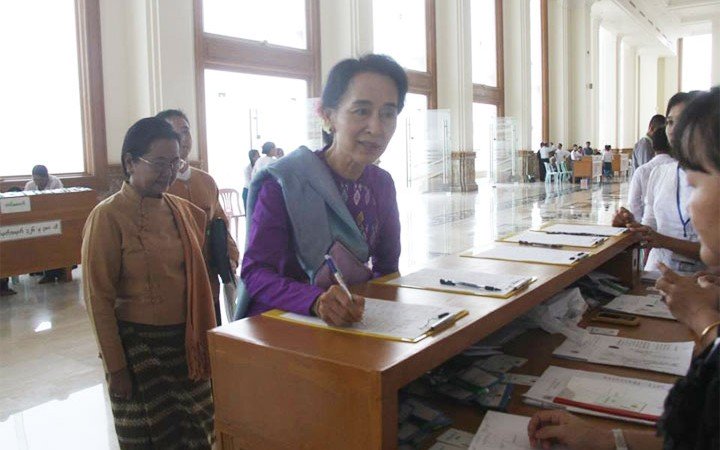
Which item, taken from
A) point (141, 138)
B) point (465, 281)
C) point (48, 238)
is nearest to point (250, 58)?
point (48, 238)

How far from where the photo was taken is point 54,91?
826cm

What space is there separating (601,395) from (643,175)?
2.45 meters

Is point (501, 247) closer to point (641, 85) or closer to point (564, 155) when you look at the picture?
point (564, 155)

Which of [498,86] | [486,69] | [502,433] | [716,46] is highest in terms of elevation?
[716,46]

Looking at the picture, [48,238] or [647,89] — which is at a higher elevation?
[647,89]

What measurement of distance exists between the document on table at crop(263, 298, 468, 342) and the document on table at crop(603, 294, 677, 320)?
1.23 m

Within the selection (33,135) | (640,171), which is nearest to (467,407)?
(640,171)

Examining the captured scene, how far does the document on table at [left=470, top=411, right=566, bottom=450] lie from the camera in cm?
136

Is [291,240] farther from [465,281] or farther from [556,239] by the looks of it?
[556,239]

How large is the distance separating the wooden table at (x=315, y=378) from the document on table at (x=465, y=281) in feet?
0.44

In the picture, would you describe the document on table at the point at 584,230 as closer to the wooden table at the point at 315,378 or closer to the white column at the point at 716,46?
the wooden table at the point at 315,378

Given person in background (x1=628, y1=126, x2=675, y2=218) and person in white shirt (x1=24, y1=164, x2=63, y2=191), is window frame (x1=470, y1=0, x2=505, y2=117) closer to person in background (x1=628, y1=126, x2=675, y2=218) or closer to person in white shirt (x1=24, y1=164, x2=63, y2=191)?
person in white shirt (x1=24, y1=164, x2=63, y2=191)

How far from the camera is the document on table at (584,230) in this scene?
8.81 ft

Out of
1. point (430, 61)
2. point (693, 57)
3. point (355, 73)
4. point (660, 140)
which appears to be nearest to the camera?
point (355, 73)
